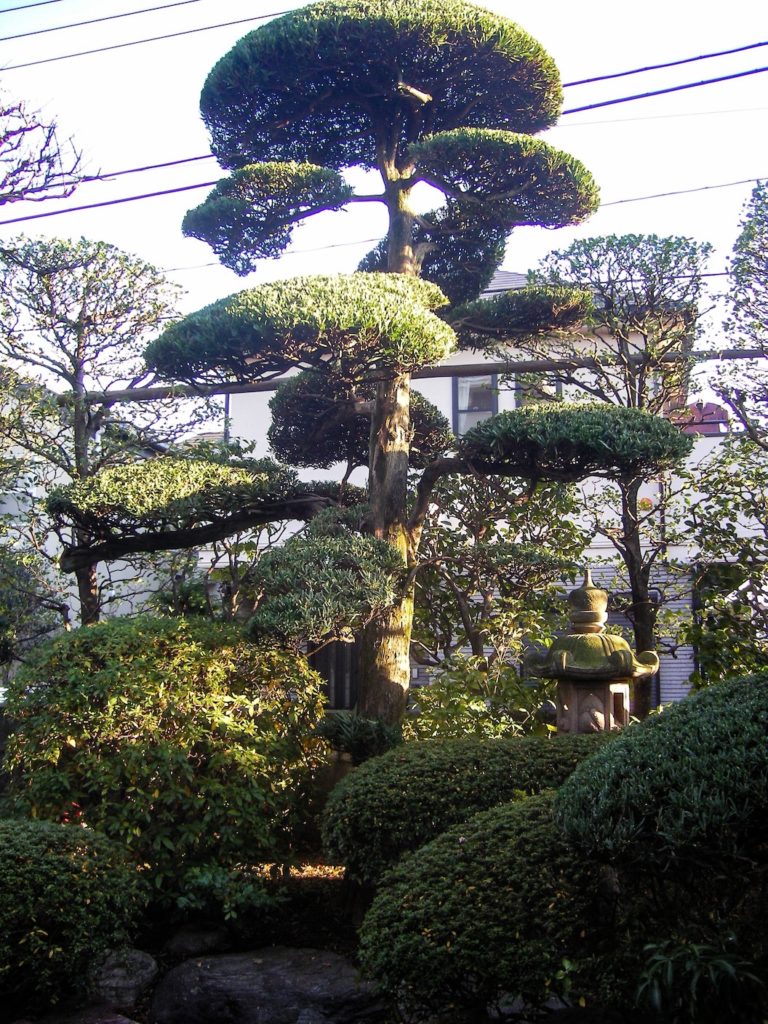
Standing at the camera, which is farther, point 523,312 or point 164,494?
point 523,312

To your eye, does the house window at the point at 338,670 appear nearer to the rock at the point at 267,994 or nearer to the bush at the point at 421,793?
the bush at the point at 421,793

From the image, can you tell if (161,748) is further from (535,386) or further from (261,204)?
(535,386)

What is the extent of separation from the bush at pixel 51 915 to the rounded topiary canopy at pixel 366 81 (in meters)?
6.37

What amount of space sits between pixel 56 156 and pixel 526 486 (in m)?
5.88

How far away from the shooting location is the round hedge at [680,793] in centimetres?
353

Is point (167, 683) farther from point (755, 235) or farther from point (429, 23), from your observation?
point (755, 235)

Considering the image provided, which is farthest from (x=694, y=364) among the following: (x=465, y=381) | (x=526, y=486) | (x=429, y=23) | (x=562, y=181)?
(x=465, y=381)

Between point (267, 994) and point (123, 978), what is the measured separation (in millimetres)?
838

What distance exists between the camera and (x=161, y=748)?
6.41m

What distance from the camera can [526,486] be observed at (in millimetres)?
10680

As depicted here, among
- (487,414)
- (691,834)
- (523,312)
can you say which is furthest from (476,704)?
(487,414)

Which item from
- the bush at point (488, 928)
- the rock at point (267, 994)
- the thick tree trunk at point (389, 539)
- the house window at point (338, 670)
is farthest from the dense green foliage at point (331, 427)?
the bush at point (488, 928)

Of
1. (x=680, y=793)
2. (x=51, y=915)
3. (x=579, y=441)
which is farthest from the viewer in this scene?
(x=579, y=441)

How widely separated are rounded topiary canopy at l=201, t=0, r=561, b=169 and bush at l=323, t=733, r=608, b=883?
571cm
